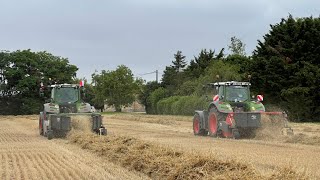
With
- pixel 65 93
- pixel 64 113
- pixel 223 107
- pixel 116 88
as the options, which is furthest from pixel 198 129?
pixel 116 88

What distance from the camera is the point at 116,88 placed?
69250 millimetres

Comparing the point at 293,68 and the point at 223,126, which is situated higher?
the point at 293,68

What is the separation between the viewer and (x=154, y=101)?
64250 mm

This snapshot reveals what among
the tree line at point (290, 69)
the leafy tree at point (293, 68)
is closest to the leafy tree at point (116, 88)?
the tree line at point (290, 69)

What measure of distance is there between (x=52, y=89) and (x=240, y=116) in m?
8.78

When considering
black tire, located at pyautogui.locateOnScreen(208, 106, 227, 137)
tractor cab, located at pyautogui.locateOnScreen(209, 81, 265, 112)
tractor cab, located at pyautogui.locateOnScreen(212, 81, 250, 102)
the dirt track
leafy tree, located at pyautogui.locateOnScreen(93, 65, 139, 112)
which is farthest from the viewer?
leafy tree, located at pyautogui.locateOnScreen(93, 65, 139, 112)

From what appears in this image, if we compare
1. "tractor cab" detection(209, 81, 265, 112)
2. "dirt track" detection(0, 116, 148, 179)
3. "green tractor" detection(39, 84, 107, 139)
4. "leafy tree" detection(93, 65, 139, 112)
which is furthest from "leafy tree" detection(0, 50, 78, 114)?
"dirt track" detection(0, 116, 148, 179)

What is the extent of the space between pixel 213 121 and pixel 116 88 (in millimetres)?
49516

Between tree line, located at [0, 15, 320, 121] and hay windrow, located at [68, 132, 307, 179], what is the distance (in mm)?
11341

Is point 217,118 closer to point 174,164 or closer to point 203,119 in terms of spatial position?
point 203,119

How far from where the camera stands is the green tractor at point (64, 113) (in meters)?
19.7

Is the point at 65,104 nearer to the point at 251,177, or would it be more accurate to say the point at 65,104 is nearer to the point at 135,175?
the point at 135,175

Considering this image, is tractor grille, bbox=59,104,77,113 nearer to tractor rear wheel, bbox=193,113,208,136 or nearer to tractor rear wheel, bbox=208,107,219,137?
tractor rear wheel, bbox=193,113,208,136

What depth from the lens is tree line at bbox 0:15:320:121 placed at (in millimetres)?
36375
